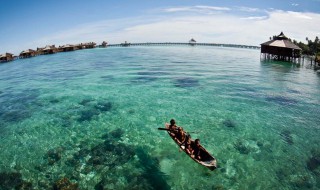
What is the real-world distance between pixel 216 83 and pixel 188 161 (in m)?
22.4

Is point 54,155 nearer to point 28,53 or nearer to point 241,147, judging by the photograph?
point 241,147

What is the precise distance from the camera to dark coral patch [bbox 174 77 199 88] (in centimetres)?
3490

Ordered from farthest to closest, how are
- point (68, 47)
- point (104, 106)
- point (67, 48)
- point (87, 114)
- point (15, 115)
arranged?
point (67, 48), point (68, 47), point (104, 106), point (15, 115), point (87, 114)

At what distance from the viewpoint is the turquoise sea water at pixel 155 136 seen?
49.6ft

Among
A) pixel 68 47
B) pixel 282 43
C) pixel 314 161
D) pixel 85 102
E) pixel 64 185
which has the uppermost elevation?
pixel 68 47

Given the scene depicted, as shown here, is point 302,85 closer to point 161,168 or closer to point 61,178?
point 161,168

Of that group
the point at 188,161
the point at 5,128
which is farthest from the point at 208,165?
the point at 5,128

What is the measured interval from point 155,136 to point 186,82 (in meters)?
18.5

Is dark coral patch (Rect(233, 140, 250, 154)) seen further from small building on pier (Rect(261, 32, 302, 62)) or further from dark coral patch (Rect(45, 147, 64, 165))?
small building on pier (Rect(261, 32, 302, 62))

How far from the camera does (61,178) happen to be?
1509 cm

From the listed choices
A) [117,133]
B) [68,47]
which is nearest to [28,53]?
[68,47]

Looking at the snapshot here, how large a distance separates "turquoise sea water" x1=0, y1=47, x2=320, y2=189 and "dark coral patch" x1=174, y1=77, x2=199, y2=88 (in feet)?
2.16

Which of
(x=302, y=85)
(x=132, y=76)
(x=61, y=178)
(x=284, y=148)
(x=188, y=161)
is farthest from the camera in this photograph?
(x=132, y=76)

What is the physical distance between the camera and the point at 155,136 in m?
19.8
